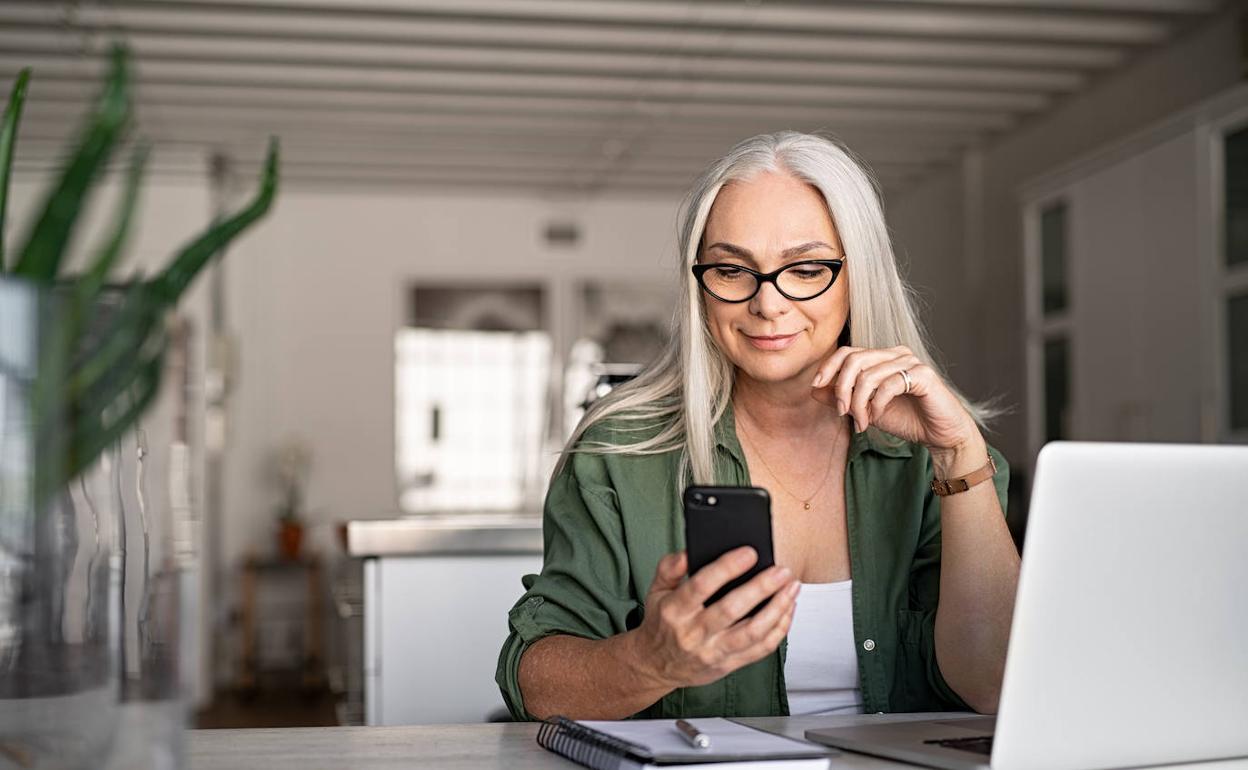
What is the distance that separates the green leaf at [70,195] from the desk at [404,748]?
52 centimetres

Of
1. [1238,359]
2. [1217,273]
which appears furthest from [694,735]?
[1217,273]

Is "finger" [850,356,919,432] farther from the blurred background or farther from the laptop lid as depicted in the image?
the blurred background

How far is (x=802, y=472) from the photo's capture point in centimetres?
190

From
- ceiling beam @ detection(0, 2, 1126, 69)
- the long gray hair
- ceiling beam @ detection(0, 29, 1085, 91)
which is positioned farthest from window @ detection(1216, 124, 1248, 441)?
the long gray hair

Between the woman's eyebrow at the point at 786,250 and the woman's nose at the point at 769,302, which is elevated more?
the woman's eyebrow at the point at 786,250

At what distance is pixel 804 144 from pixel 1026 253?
Answer: 4.41 m

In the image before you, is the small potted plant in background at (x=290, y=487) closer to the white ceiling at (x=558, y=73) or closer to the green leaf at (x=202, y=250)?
the white ceiling at (x=558, y=73)

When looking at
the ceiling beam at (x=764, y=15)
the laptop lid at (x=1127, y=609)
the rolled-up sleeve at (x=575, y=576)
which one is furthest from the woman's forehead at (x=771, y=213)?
the ceiling beam at (x=764, y=15)

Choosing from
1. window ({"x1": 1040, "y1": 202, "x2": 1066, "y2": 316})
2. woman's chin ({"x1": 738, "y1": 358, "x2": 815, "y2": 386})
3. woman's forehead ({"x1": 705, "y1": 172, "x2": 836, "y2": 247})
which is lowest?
woman's chin ({"x1": 738, "y1": 358, "x2": 815, "y2": 386})

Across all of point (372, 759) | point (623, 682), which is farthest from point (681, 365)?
point (372, 759)

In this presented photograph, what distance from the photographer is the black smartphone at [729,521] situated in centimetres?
120

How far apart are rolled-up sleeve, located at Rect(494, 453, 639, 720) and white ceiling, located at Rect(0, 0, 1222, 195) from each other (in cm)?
406

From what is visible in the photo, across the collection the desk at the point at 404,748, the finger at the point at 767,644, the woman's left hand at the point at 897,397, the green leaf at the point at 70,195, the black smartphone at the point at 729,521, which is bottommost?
the desk at the point at 404,748

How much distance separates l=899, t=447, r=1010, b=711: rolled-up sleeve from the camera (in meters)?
1.73
